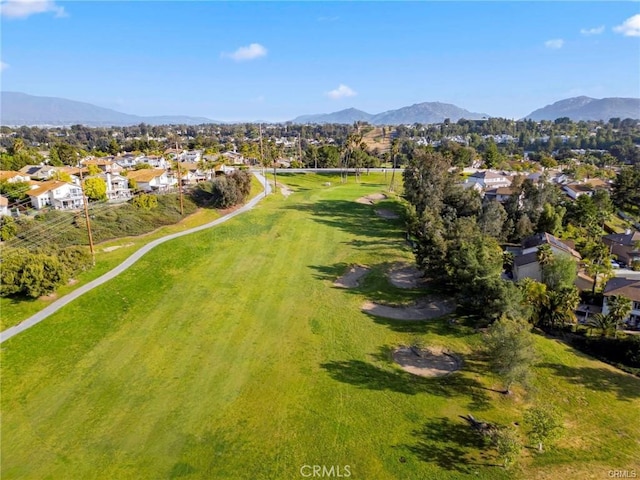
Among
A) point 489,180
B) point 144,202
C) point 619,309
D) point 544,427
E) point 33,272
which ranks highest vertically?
point 144,202

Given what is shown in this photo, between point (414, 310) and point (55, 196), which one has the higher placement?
point (55, 196)

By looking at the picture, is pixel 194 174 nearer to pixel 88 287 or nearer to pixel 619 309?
pixel 88 287

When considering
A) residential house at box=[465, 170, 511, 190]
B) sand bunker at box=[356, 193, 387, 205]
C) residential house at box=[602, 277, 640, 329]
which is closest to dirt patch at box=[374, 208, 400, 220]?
sand bunker at box=[356, 193, 387, 205]

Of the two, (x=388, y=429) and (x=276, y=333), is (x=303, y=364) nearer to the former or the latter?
(x=276, y=333)

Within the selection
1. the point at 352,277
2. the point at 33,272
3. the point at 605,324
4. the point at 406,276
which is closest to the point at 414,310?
the point at 406,276

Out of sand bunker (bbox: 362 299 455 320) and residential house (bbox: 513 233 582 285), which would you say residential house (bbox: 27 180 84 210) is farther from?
residential house (bbox: 513 233 582 285)

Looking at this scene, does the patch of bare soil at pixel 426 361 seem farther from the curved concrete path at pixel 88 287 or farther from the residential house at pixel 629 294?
the curved concrete path at pixel 88 287

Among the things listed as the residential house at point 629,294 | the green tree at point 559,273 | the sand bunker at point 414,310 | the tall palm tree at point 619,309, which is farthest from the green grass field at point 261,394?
the residential house at point 629,294
